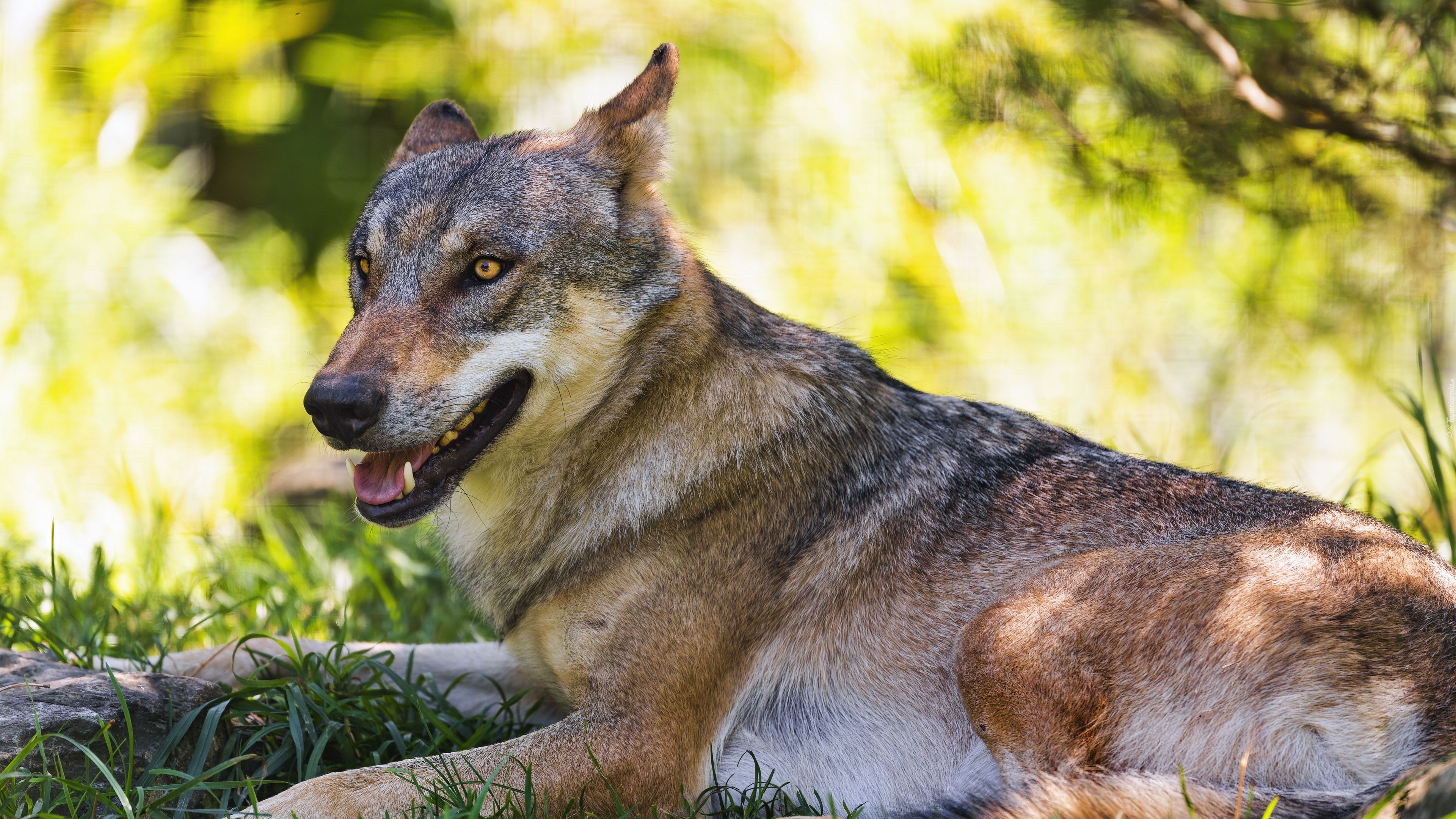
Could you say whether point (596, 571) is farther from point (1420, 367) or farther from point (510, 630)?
point (1420, 367)

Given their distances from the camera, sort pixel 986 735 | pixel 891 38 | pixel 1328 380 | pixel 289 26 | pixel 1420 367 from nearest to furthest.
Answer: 1. pixel 986 735
2. pixel 1420 367
3. pixel 891 38
4. pixel 1328 380
5. pixel 289 26

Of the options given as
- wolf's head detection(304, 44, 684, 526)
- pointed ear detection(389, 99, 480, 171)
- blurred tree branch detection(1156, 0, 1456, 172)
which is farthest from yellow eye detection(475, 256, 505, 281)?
blurred tree branch detection(1156, 0, 1456, 172)

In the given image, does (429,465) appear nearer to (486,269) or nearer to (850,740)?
(486,269)

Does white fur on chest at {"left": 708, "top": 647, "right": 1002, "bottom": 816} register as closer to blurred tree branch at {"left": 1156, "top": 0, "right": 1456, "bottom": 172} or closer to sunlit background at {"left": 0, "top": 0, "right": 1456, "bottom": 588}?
blurred tree branch at {"left": 1156, "top": 0, "right": 1456, "bottom": 172}

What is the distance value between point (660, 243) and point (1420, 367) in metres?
3.31

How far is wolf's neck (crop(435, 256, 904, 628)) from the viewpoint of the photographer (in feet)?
10.8

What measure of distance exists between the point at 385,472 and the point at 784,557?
1157 mm

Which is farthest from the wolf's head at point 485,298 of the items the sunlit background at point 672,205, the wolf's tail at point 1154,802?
the sunlit background at point 672,205

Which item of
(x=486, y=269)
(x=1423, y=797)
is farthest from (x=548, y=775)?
(x=1423, y=797)

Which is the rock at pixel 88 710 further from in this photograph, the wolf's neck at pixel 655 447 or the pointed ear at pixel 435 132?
the pointed ear at pixel 435 132

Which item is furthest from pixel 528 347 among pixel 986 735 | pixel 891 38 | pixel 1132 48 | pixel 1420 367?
pixel 891 38

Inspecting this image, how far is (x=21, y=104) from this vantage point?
299 inches

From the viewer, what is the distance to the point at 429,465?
3105mm

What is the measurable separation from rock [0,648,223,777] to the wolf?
0.44 metres
